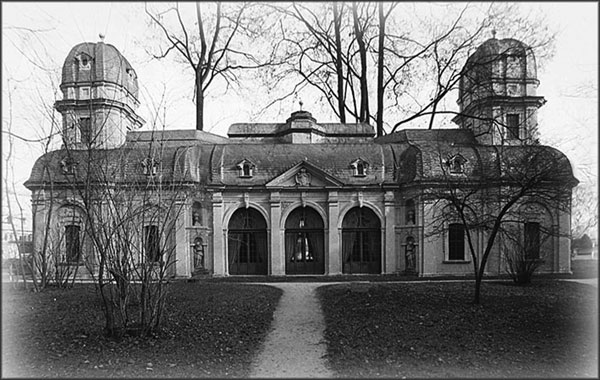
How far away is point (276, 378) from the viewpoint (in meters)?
8.32

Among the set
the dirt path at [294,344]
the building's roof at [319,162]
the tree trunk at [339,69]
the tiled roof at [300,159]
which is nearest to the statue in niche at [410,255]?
the building's roof at [319,162]

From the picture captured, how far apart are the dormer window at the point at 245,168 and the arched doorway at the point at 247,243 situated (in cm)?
204

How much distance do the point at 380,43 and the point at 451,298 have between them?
22.5 m

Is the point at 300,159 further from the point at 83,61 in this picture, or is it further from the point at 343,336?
the point at 343,336

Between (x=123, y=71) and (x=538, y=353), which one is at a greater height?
(x=123, y=71)

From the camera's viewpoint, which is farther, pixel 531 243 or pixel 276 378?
pixel 531 243

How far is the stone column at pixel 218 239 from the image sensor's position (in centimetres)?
2728

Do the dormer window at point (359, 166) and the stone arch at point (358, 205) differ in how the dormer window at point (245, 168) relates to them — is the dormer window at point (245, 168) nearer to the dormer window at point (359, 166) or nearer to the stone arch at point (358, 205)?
the stone arch at point (358, 205)

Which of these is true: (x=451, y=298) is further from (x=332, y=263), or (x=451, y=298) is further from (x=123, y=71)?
(x=123, y=71)

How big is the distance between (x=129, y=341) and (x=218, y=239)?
57.8 ft

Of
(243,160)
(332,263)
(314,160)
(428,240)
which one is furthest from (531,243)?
(243,160)

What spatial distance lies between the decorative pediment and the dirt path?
38.1 feet

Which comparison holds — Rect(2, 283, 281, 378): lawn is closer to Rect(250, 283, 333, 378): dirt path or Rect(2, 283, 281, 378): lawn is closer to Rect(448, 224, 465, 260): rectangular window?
Rect(250, 283, 333, 378): dirt path

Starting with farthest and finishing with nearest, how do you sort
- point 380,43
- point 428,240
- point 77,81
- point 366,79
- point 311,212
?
1. point 366,79
2. point 380,43
3. point 77,81
4. point 311,212
5. point 428,240
